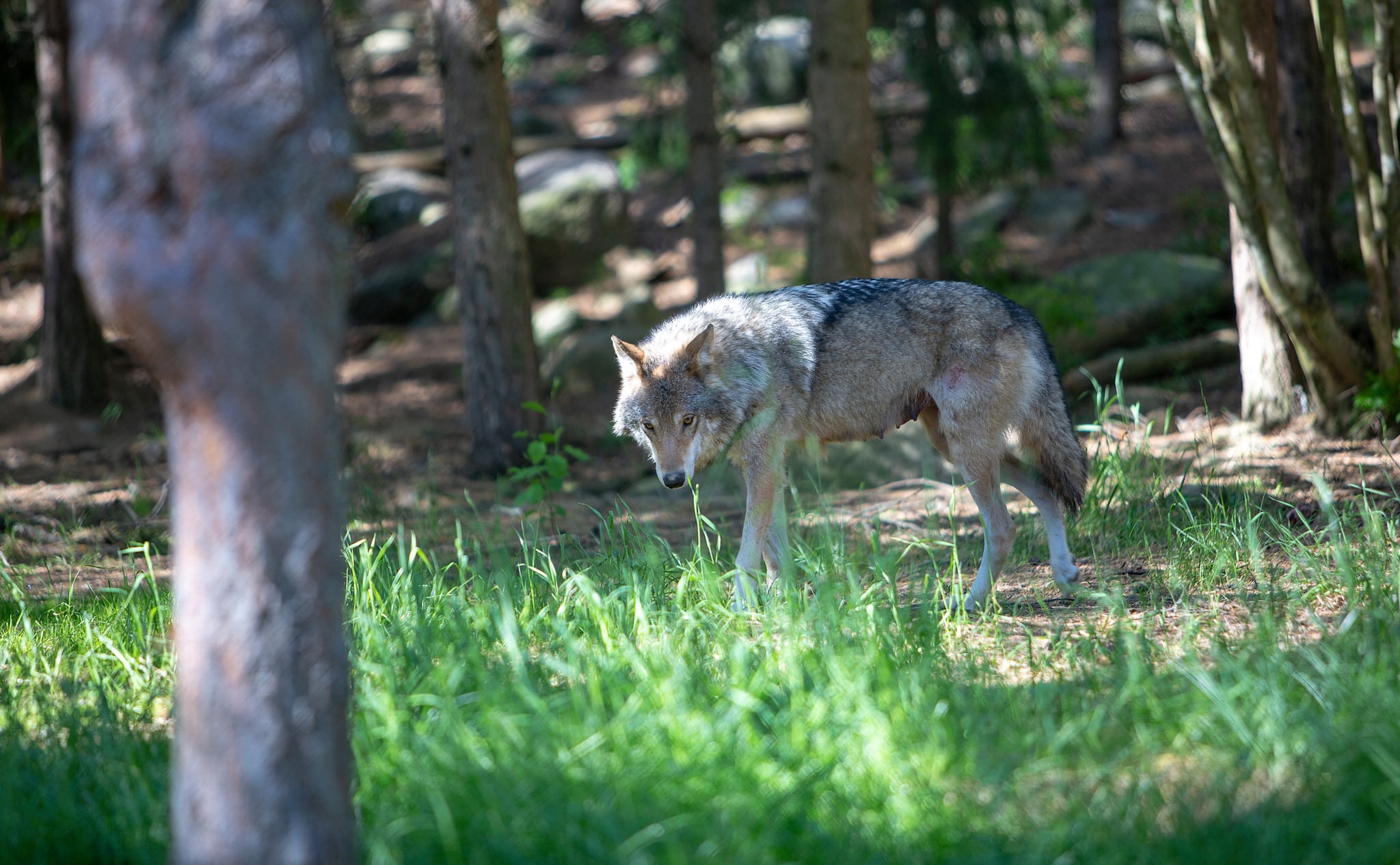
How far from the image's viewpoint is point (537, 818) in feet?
8.21

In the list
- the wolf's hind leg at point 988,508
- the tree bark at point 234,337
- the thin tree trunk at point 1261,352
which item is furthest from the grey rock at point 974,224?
the tree bark at point 234,337

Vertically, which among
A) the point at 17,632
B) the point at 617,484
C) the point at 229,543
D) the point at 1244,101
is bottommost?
the point at 617,484

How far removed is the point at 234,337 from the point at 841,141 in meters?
6.98

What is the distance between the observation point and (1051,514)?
4.96 metres

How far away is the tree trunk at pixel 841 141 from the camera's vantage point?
8320mm

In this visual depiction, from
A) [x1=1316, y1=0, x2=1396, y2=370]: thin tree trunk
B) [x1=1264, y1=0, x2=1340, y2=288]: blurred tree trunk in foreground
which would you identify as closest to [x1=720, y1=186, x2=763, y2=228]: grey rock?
[x1=1264, y1=0, x2=1340, y2=288]: blurred tree trunk in foreground

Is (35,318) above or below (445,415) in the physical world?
above

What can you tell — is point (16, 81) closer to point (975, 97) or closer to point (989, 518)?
point (975, 97)

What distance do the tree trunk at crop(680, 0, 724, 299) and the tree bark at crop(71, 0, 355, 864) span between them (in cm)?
734

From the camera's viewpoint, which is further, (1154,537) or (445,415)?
(445,415)

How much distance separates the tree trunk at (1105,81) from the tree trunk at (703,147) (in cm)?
674

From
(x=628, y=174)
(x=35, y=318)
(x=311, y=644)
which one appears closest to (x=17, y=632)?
(x=311, y=644)

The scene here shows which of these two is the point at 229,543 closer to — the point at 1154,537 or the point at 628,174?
the point at 1154,537

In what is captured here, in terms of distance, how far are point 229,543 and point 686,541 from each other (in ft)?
13.8
